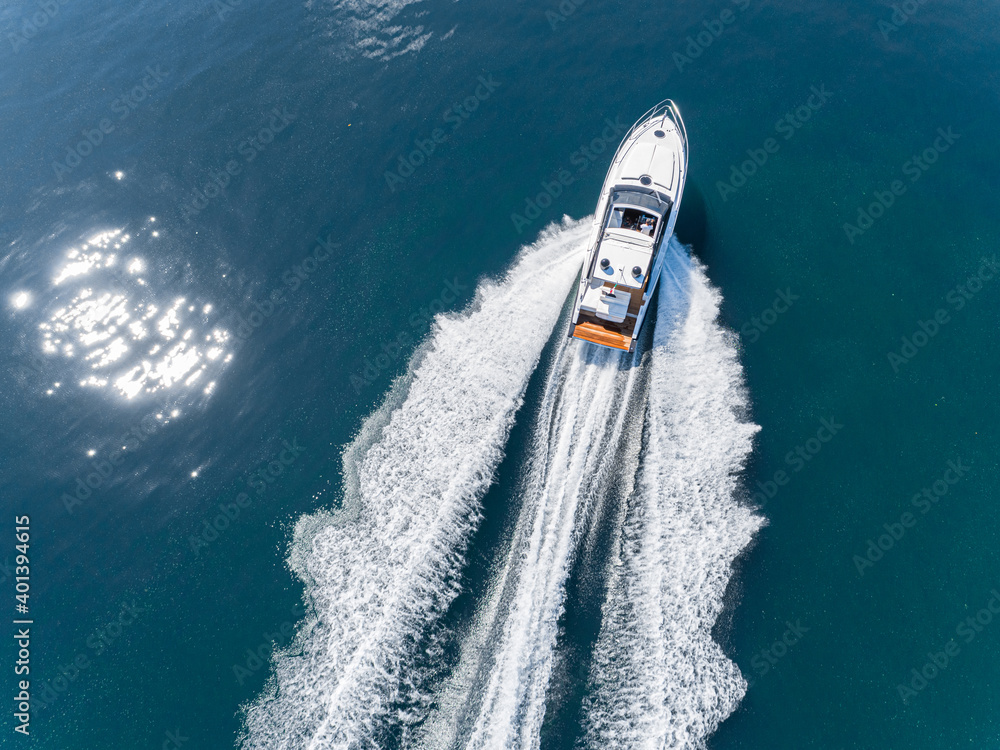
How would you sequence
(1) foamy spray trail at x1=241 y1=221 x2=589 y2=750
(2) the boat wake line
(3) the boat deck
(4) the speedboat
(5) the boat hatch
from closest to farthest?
1. (2) the boat wake line
2. (1) foamy spray trail at x1=241 y1=221 x2=589 y2=750
3. (3) the boat deck
4. (4) the speedboat
5. (5) the boat hatch

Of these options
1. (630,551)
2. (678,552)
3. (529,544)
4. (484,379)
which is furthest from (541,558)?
(484,379)

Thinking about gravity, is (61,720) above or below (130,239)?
below

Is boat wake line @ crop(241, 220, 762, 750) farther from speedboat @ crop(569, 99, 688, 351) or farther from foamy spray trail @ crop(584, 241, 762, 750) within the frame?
speedboat @ crop(569, 99, 688, 351)

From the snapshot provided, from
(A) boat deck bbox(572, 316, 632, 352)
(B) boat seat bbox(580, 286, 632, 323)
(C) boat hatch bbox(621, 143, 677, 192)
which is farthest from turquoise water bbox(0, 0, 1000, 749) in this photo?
(C) boat hatch bbox(621, 143, 677, 192)

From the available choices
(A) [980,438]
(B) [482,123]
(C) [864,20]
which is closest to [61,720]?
(B) [482,123]

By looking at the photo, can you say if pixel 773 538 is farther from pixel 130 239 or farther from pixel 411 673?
pixel 130 239
